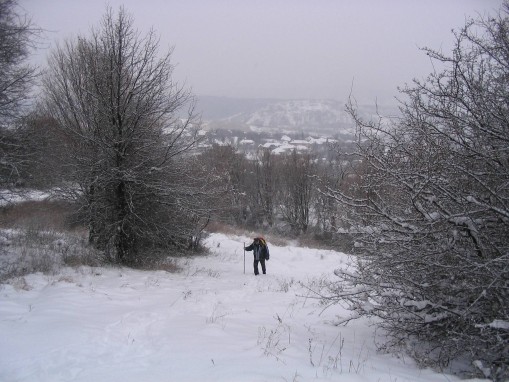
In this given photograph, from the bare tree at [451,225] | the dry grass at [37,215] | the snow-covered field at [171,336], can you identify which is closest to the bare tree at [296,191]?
the dry grass at [37,215]

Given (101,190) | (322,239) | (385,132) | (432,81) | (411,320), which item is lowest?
(322,239)

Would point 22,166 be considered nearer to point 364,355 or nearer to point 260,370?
point 260,370

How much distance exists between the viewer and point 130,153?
1137 cm

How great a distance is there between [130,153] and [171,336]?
7.18m

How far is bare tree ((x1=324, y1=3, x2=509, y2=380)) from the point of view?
465 centimetres

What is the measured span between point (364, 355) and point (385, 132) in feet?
11.0

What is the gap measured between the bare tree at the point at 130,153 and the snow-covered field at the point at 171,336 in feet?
7.72

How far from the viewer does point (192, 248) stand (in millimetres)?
17188

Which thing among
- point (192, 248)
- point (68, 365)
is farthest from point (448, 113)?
point (192, 248)

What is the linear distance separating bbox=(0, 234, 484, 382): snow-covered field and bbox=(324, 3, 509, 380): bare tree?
2.26 feet

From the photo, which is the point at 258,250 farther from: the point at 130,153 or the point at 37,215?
the point at 37,215

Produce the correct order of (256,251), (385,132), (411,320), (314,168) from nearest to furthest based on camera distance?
1. (411,320)
2. (385,132)
3. (256,251)
4. (314,168)

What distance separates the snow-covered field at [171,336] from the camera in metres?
4.34

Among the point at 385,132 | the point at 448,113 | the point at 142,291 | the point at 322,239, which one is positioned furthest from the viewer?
the point at 322,239
